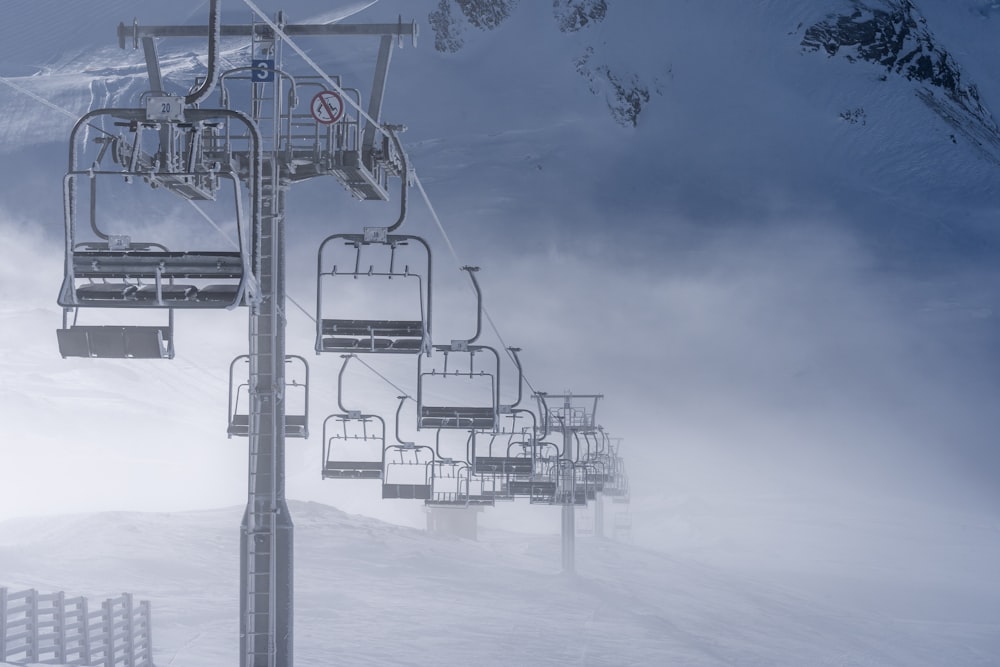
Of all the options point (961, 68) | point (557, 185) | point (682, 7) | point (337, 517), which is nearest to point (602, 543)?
point (337, 517)

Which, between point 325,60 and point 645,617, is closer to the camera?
point 645,617

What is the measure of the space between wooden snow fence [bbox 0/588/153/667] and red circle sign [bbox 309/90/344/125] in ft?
29.2

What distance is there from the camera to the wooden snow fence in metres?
17.4

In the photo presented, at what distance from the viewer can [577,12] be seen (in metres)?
146

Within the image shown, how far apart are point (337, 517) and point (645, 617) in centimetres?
2177

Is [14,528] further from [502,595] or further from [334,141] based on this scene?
[334,141]

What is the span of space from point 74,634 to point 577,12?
13364 centimetres

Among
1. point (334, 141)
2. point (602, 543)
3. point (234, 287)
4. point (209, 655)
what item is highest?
point (334, 141)

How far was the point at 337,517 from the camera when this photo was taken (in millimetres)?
50781

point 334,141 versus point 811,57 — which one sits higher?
point 811,57

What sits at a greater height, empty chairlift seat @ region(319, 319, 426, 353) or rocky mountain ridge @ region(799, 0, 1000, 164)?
rocky mountain ridge @ region(799, 0, 1000, 164)

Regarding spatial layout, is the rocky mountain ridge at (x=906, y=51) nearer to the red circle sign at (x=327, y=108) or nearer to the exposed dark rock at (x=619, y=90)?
the exposed dark rock at (x=619, y=90)

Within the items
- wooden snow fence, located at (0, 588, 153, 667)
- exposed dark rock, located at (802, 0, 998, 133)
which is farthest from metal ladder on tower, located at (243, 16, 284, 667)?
exposed dark rock, located at (802, 0, 998, 133)

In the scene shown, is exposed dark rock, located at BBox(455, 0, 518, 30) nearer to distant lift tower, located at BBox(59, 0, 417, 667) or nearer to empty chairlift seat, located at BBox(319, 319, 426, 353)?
distant lift tower, located at BBox(59, 0, 417, 667)
